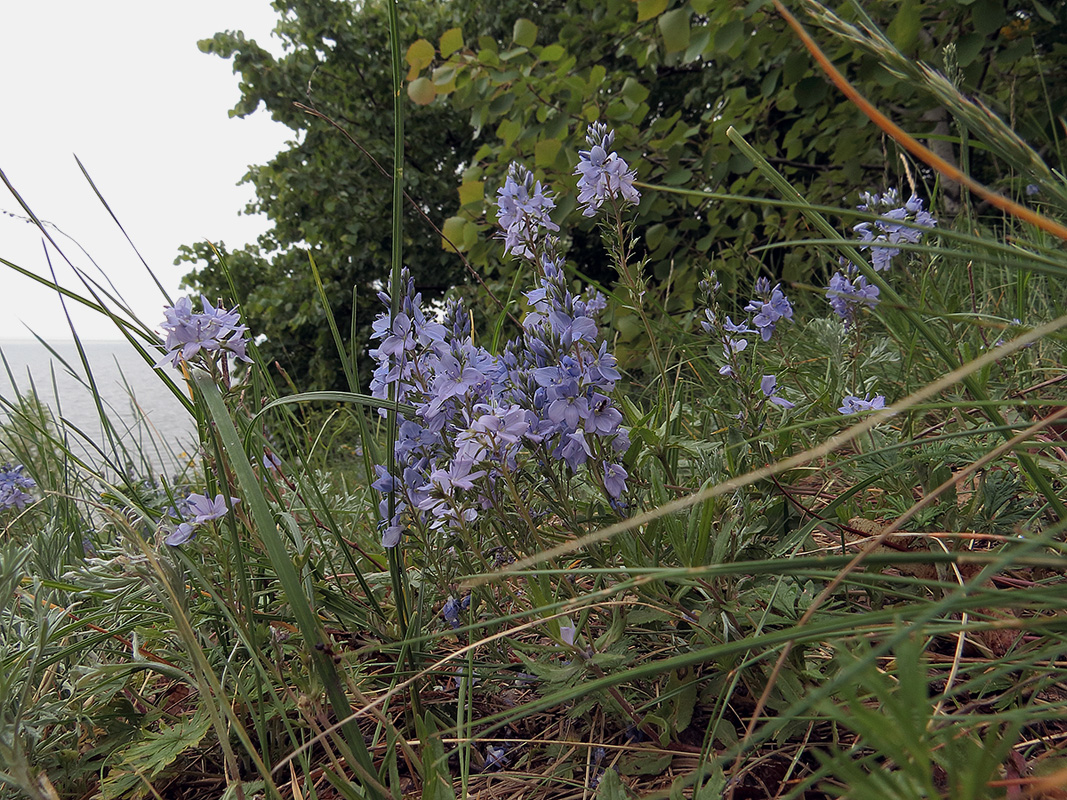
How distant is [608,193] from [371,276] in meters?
7.28

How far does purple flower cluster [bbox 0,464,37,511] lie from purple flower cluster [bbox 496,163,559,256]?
2679 mm

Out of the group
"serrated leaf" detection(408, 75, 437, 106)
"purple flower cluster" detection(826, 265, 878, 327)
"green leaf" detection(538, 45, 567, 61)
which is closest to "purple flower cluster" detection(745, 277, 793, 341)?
"purple flower cluster" detection(826, 265, 878, 327)

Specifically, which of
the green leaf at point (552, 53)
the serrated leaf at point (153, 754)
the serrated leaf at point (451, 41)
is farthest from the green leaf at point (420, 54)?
the serrated leaf at point (153, 754)

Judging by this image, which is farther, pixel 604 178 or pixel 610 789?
pixel 604 178

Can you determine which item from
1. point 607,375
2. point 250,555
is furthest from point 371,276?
point 607,375

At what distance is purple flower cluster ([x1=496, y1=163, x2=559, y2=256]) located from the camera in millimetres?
1500

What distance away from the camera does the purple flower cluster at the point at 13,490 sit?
3.02 metres

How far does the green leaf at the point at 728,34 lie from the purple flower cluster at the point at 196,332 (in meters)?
3.14

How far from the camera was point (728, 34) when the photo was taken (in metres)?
3.48

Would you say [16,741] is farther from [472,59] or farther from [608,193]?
[472,59]

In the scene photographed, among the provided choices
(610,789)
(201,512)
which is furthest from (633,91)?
(610,789)

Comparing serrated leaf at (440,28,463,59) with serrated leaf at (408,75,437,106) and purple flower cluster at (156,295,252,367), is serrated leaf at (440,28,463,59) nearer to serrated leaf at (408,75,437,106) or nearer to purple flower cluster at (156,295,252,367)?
serrated leaf at (408,75,437,106)

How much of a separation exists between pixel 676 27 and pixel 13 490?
12.9 feet

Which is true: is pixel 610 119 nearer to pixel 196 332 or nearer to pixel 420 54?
pixel 420 54
